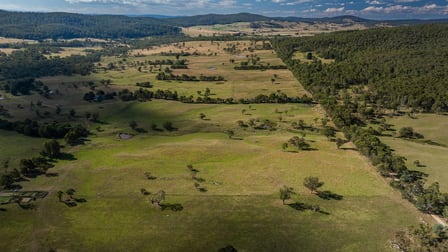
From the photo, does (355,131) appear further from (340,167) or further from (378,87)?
(378,87)

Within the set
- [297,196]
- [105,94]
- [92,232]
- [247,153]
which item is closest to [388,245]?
[297,196]

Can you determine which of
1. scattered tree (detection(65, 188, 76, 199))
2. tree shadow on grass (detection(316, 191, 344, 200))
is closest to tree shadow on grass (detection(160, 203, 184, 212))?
scattered tree (detection(65, 188, 76, 199))

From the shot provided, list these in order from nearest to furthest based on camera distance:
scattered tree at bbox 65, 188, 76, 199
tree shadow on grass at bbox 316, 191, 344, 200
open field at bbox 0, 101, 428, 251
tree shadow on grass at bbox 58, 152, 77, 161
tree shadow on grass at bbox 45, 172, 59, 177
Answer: open field at bbox 0, 101, 428, 251 < scattered tree at bbox 65, 188, 76, 199 < tree shadow on grass at bbox 316, 191, 344, 200 < tree shadow on grass at bbox 45, 172, 59, 177 < tree shadow on grass at bbox 58, 152, 77, 161

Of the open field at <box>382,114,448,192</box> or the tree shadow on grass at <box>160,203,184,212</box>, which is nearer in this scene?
the tree shadow on grass at <box>160,203,184,212</box>

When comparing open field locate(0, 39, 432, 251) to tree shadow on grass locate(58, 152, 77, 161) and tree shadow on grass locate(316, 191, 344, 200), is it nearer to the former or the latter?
tree shadow on grass locate(316, 191, 344, 200)

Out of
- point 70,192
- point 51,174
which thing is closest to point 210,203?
point 70,192

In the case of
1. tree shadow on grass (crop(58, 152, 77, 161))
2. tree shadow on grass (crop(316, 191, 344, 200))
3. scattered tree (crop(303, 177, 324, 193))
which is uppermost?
scattered tree (crop(303, 177, 324, 193))

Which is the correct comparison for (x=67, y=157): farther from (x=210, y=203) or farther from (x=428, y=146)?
(x=428, y=146)

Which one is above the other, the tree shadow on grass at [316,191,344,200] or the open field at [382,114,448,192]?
the open field at [382,114,448,192]
